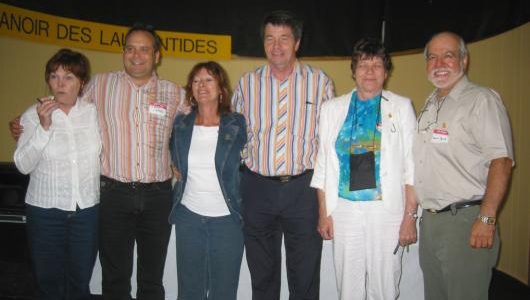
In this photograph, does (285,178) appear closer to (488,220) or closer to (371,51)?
(371,51)

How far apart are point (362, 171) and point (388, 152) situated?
166 mm

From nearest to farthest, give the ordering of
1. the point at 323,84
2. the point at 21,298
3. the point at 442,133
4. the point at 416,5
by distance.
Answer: the point at 442,133, the point at 323,84, the point at 21,298, the point at 416,5

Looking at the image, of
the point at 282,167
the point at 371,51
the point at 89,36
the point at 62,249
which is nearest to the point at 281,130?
the point at 282,167

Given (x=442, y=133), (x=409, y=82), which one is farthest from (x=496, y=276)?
(x=442, y=133)

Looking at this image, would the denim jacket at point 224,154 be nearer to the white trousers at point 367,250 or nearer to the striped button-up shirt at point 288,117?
the striped button-up shirt at point 288,117

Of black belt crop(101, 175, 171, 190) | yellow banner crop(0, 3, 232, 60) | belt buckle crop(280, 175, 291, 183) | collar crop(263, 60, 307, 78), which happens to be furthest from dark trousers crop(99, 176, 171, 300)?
yellow banner crop(0, 3, 232, 60)

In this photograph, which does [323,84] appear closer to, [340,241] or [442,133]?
[442,133]

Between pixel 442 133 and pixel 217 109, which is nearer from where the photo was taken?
pixel 442 133

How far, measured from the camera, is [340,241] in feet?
6.28

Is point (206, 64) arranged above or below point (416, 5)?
below

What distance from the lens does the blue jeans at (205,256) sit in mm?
1990

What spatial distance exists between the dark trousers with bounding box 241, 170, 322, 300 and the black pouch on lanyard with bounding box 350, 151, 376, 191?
318 millimetres

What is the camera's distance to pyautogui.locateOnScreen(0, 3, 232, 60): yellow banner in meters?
3.66

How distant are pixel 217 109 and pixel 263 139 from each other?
32cm
